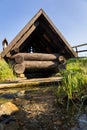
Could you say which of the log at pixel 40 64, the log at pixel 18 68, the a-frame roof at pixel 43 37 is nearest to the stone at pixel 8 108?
the a-frame roof at pixel 43 37

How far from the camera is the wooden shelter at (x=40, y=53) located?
33.3 ft

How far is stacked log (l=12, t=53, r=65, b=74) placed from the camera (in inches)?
403

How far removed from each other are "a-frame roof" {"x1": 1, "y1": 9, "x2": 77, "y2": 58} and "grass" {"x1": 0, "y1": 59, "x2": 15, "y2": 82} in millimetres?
411

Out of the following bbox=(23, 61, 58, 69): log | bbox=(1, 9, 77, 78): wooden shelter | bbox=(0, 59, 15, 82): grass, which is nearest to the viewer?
bbox=(0, 59, 15, 82): grass

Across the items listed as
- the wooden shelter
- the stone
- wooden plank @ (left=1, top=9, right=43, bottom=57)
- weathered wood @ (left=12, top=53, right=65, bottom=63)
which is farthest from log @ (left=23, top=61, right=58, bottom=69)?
the stone

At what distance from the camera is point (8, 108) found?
12.6 ft

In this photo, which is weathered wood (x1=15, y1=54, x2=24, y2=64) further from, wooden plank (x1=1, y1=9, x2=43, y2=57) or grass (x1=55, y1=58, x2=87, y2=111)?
grass (x1=55, y1=58, x2=87, y2=111)

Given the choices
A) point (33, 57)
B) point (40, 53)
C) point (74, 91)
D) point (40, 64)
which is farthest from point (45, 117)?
point (40, 53)

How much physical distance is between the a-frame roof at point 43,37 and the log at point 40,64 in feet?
2.55

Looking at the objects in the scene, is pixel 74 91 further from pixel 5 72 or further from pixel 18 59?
pixel 18 59

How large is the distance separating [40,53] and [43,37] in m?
1.34

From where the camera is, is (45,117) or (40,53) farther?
(40,53)

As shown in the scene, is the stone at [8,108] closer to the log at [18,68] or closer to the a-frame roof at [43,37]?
the a-frame roof at [43,37]

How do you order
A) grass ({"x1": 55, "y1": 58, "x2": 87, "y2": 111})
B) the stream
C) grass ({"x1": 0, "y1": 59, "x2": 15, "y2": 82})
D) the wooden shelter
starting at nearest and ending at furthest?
the stream < grass ({"x1": 55, "y1": 58, "x2": 87, "y2": 111}) < grass ({"x1": 0, "y1": 59, "x2": 15, "y2": 82}) < the wooden shelter
